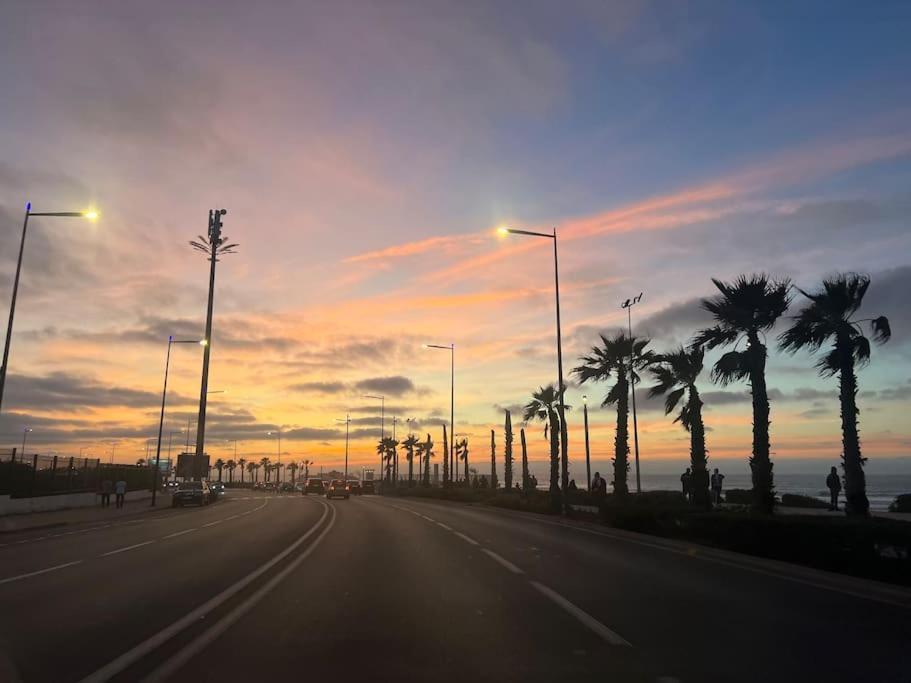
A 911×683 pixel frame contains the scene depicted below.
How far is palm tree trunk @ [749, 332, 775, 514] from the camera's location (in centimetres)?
2352

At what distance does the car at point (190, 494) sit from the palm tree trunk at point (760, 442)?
124 feet

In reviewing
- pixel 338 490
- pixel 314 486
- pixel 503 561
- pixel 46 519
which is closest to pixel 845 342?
pixel 503 561

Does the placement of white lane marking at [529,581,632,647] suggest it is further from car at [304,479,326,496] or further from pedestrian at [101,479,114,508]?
car at [304,479,326,496]

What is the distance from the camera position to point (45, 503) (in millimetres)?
38094

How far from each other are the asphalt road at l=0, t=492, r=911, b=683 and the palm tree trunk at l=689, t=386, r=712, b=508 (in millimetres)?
16159

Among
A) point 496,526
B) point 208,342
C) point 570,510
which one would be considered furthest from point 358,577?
point 208,342

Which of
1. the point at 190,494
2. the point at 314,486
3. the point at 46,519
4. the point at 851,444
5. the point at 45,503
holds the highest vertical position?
the point at 851,444

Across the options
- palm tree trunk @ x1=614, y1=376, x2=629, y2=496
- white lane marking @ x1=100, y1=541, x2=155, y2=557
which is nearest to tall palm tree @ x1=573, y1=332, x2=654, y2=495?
palm tree trunk @ x1=614, y1=376, x2=629, y2=496

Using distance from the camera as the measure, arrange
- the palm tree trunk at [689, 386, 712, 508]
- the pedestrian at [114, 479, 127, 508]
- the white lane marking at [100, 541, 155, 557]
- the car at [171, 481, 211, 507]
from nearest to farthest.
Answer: the white lane marking at [100, 541, 155, 557] < the palm tree trunk at [689, 386, 712, 508] < the pedestrian at [114, 479, 127, 508] < the car at [171, 481, 211, 507]

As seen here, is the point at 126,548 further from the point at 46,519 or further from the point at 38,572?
the point at 46,519

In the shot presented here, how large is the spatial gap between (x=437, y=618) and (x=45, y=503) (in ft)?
120

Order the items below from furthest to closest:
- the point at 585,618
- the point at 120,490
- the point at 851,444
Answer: the point at 120,490, the point at 851,444, the point at 585,618

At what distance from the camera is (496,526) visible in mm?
25594

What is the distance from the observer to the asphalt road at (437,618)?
6.65 metres
